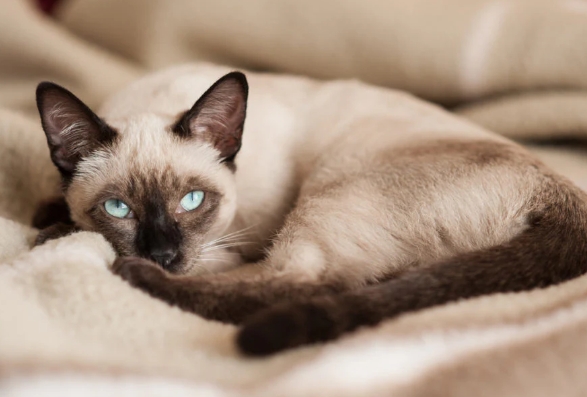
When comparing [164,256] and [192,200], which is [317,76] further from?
[164,256]

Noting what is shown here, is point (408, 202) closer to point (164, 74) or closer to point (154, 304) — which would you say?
point (154, 304)

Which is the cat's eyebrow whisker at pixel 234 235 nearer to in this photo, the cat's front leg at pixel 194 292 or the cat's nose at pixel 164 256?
the cat's nose at pixel 164 256

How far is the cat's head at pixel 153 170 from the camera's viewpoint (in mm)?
1348

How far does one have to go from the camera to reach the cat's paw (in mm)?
1141

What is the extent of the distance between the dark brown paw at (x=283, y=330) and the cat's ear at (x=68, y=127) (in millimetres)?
749

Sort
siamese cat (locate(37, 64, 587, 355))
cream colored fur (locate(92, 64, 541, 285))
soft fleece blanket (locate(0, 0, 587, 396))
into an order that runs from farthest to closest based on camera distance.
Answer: cream colored fur (locate(92, 64, 541, 285)), siamese cat (locate(37, 64, 587, 355)), soft fleece blanket (locate(0, 0, 587, 396))

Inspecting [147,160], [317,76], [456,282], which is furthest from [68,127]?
[317,76]

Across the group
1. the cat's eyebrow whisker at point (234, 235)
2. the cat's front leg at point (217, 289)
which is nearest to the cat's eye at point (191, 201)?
the cat's eyebrow whisker at point (234, 235)

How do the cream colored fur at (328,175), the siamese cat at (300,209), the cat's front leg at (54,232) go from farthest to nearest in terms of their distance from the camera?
the cat's front leg at (54,232) < the cream colored fur at (328,175) < the siamese cat at (300,209)

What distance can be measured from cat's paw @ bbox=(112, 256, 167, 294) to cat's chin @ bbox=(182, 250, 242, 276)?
16 cm

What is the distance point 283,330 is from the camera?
0.93 meters

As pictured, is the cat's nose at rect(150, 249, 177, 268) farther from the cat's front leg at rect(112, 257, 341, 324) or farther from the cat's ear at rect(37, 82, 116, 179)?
the cat's ear at rect(37, 82, 116, 179)

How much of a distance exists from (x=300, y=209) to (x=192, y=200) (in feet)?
0.98

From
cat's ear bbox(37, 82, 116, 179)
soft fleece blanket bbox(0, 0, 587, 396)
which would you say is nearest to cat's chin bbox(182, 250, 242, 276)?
soft fleece blanket bbox(0, 0, 587, 396)
